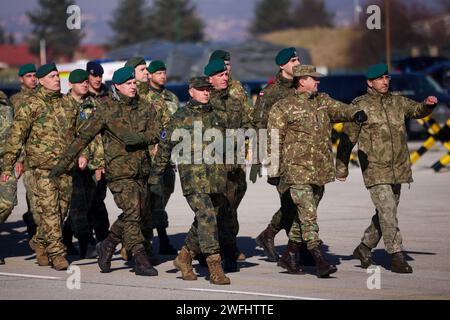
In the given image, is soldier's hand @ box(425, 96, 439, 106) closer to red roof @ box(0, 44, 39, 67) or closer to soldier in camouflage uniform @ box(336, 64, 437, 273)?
soldier in camouflage uniform @ box(336, 64, 437, 273)

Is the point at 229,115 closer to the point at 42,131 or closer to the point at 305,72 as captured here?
the point at 305,72

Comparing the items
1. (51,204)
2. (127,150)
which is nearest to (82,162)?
(51,204)

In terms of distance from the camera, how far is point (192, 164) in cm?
1145

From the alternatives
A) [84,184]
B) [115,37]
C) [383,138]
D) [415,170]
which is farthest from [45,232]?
[115,37]

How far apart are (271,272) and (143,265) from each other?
126cm

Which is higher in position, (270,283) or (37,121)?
(37,121)

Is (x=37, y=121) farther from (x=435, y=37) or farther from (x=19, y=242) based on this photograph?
(x=435, y=37)

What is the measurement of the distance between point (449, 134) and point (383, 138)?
12.8 m

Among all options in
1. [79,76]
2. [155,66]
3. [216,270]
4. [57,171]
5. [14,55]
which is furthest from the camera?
[14,55]

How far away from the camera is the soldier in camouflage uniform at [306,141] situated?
38.2ft

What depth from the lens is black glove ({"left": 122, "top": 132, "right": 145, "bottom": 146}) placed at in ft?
39.0

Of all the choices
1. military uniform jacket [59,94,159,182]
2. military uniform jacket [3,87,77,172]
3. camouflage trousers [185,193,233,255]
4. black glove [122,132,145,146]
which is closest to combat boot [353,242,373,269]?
camouflage trousers [185,193,233,255]

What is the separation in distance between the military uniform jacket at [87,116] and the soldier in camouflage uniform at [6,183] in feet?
2.25

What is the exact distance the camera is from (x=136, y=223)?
39.4ft
